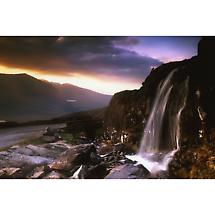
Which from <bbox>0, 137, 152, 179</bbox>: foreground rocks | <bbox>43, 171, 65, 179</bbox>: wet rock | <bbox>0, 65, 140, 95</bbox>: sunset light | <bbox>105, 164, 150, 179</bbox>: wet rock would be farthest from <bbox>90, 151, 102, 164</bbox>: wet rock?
<bbox>0, 65, 140, 95</bbox>: sunset light

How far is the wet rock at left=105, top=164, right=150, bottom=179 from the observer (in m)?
2.39

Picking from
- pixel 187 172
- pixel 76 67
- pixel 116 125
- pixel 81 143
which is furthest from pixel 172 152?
pixel 76 67

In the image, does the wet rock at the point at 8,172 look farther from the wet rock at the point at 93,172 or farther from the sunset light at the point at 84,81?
the sunset light at the point at 84,81

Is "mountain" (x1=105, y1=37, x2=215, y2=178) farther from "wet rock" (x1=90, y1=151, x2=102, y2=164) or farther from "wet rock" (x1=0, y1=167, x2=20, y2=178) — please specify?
"wet rock" (x1=0, y1=167, x2=20, y2=178)

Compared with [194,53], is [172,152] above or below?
below

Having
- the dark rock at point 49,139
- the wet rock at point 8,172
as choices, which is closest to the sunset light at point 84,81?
the dark rock at point 49,139

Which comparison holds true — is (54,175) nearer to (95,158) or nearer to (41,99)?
(95,158)

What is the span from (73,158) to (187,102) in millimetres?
782

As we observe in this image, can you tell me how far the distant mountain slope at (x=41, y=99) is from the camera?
94.7 inches

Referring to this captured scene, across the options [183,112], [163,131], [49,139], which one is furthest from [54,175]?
[183,112]

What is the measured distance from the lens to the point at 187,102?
7.82 ft
